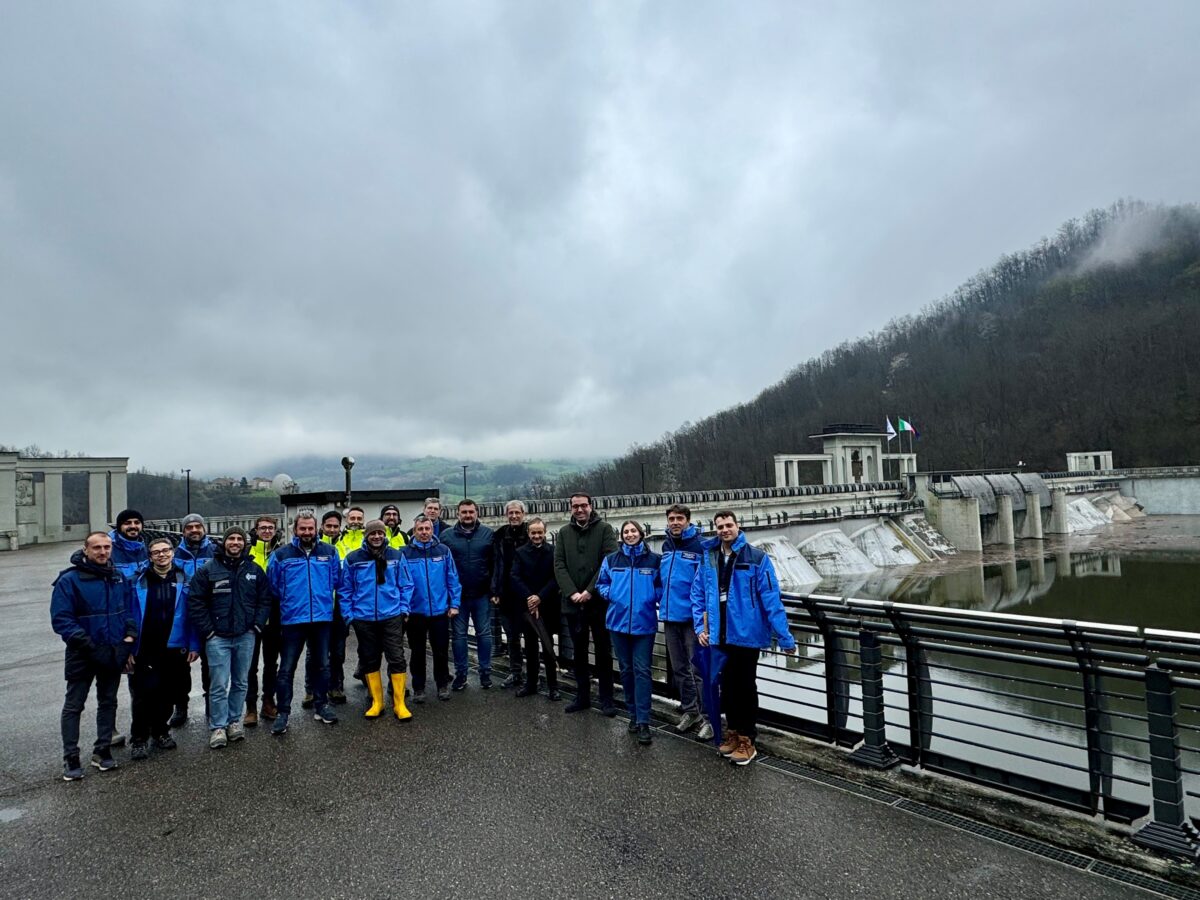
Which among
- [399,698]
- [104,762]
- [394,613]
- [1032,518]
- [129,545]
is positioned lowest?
[1032,518]

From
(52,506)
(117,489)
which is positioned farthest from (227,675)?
(52,506)

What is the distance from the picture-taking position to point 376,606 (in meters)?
6.61

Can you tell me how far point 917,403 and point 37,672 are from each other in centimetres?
13869

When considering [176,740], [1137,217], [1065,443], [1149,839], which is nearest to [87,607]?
[176,740]

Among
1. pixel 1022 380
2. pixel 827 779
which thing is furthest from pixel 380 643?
pixel 1022 380

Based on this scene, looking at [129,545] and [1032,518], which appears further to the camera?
[1032,518]

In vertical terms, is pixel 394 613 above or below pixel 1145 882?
above

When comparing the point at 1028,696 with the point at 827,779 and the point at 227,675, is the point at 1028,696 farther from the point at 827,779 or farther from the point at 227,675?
the point at 227,675

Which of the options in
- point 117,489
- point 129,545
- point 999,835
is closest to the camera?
point 999,835

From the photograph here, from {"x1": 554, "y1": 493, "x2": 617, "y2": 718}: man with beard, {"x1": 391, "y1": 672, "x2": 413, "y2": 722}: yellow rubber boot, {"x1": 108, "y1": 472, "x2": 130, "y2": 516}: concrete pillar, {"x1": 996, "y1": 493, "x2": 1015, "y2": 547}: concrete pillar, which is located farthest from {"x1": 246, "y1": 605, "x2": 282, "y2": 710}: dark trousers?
{"x1": 996, "y1": 493, "x2": 1015, "y2": 547}: concrete pillar

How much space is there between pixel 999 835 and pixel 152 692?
21.6 feet

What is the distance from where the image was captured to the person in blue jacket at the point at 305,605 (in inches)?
248

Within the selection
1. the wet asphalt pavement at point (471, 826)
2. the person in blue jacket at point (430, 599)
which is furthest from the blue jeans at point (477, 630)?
the wet asphalt pavement at point (471, 826)

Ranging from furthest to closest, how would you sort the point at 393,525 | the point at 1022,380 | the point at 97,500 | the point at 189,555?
the point at 1022,380 → the point at 97,500 → the point at 393,525 → the point at 189,555
